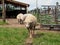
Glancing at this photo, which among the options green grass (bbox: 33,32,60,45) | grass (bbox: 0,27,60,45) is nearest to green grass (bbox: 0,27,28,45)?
grass (bbox: 0,27,60,45)

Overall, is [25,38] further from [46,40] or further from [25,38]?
[46,40]

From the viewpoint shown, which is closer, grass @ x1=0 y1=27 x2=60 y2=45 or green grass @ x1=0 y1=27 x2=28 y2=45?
grass @ x1=0 y1=27 x2=60 y2=45

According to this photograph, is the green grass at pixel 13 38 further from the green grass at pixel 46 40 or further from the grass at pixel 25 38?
the green grass at pixel 46 40

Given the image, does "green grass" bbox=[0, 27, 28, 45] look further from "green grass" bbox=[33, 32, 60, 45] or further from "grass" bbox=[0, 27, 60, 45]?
"green grass" bbox=[33, 32, 60, 45]

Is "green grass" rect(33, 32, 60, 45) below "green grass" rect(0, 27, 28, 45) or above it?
below

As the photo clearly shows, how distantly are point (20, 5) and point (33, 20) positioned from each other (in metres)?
22.5

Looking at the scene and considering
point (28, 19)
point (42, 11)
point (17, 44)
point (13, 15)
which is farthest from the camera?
point (13, 15)

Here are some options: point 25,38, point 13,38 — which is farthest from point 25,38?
point 13,38

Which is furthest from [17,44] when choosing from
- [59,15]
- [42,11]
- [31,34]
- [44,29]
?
[42,11]

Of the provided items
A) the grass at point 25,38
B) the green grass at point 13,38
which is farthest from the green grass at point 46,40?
the green grass at point 13,38

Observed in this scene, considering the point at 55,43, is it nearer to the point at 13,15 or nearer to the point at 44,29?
the point at 44,29

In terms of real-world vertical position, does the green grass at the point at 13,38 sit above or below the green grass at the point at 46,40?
above

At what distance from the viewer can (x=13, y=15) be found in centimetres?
3478

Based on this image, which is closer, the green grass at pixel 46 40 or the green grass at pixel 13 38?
the green grass at pixel 46 40
